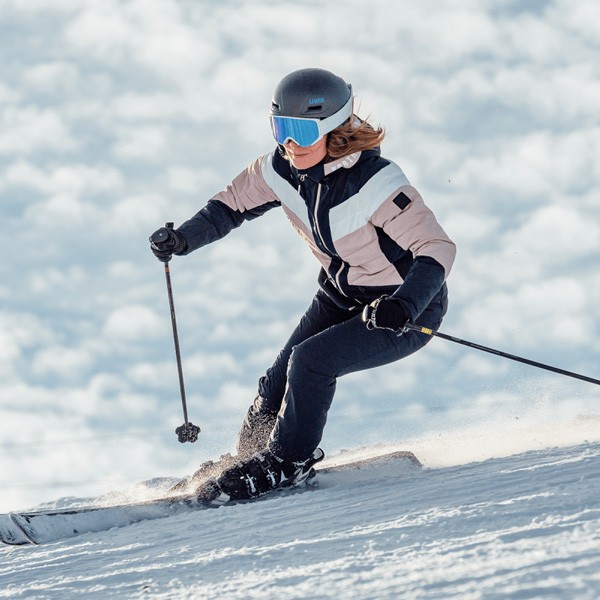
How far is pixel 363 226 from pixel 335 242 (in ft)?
0.53

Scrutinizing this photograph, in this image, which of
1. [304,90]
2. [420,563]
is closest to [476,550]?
→ [420,563]

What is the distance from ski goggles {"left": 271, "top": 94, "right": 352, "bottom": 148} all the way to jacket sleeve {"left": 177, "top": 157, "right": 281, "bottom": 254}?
49 cm

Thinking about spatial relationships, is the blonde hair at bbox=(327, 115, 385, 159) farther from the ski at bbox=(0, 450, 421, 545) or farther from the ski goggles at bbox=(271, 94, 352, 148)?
the ski at bbox=(0, 450, 421, 545)

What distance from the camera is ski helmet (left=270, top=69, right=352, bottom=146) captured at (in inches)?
155

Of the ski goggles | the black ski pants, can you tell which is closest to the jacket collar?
the ski goggles

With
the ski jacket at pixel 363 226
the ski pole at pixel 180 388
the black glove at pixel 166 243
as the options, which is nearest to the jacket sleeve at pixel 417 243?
the ski jacket at pixel 363 226

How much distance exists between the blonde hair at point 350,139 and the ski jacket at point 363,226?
32 mm

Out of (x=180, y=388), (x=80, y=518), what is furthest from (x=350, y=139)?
(x=80, y=518)

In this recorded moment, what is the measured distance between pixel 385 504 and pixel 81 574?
1.14m

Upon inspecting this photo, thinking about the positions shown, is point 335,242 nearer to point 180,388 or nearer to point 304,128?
point 304,128

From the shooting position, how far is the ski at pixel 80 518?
397 cm

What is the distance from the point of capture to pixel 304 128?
395 cm

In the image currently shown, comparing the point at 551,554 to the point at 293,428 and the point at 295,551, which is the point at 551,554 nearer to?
the point at 295,551

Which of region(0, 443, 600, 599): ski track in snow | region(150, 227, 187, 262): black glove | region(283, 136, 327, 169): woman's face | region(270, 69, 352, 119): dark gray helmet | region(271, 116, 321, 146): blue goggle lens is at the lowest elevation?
region(0, 443, 600, 599): ski track in snow
